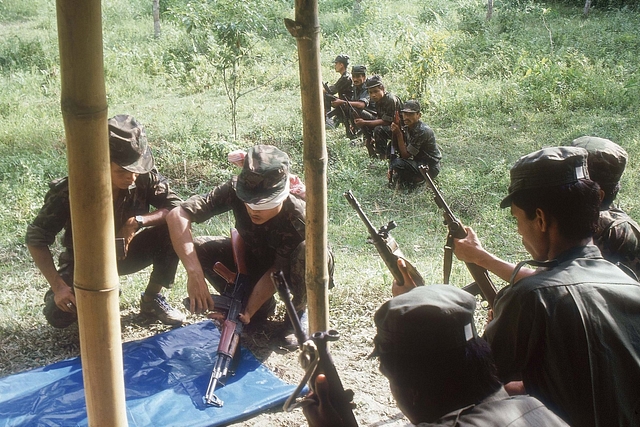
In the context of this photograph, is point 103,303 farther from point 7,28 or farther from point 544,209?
point 7,28

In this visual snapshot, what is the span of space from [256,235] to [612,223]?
7.56ft

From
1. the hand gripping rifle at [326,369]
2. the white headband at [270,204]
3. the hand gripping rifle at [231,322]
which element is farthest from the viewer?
the white headband at [270,204]

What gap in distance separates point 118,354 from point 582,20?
1757 centimetres

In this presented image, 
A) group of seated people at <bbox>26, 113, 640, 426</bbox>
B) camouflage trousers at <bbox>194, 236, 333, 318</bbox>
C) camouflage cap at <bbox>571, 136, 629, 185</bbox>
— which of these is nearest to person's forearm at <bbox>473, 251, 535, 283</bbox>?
group of seated people at <bbox>26, 113, 640, 426</bbox>

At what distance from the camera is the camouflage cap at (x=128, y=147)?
4.01 metres

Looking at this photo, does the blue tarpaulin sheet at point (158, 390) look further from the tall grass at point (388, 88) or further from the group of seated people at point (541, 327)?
the group of seated people at point (541, 327)

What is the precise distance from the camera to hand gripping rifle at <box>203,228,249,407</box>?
3.76 meters

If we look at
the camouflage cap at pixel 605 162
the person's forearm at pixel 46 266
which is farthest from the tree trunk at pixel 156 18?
the camouflage cap at pixel 605 162

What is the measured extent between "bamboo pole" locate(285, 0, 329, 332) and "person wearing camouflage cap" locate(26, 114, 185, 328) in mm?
1949

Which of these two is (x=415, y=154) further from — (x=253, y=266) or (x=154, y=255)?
(x=154, y=255)

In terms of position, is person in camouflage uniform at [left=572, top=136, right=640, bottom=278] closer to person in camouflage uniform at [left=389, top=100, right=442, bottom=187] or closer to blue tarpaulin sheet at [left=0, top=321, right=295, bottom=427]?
blue tarpaulin sheet at [left=0, top=321, right=295, bottom=427]

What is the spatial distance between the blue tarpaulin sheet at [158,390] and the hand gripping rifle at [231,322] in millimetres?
95

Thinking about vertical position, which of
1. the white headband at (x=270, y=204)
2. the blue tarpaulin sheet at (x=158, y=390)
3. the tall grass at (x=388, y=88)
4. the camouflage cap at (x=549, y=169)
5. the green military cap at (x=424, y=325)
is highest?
the camouflage cap at (x=549, y=169)

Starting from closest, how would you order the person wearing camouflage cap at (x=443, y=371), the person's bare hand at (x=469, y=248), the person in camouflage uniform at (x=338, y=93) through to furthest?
the person wearing camouflage cap at (x=443, y=371) < the person's bare hand at (x=469, y=248) < the person in camouflage uniform at (x=338, y=93)
